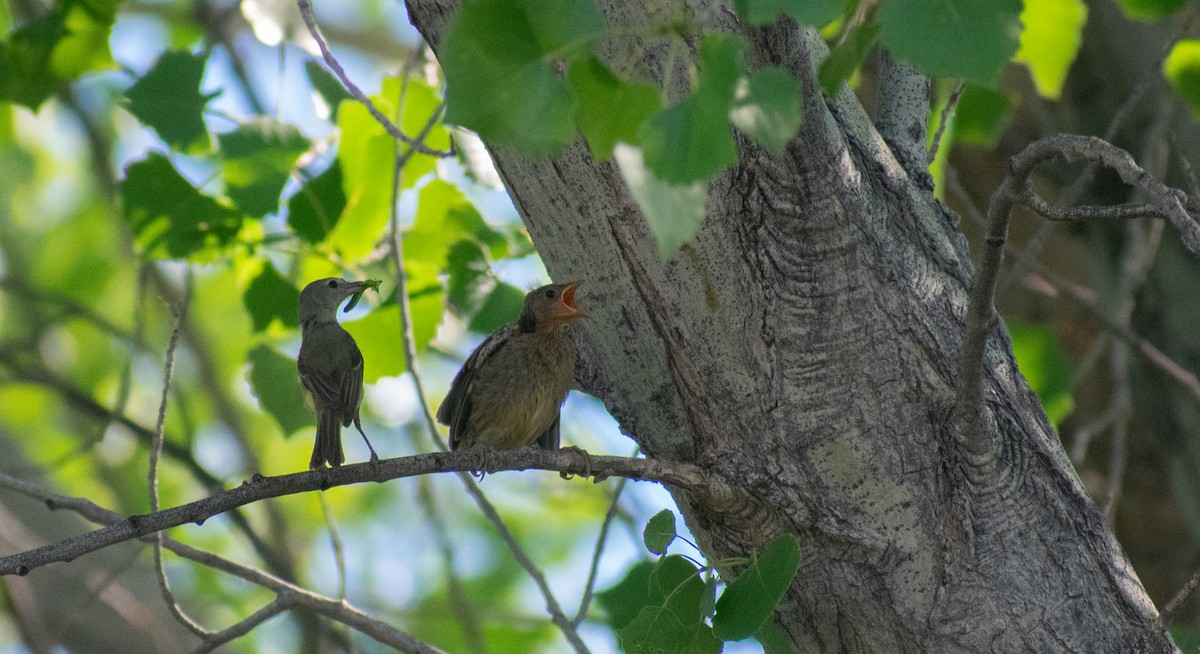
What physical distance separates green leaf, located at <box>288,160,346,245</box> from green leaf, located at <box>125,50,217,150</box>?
423 mm

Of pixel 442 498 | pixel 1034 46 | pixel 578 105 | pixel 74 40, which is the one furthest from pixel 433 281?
pixel 442 498

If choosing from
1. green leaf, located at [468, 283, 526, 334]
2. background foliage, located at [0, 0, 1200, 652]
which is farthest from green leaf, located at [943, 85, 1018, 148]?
green leaf, located at [468, 283, 526, 334]

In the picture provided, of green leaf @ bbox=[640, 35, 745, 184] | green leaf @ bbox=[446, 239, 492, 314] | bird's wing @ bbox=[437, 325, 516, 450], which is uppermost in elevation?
green leaf @ bbox=[446, 239, 492, 314]

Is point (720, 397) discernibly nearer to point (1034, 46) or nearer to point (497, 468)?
point (497, 468)

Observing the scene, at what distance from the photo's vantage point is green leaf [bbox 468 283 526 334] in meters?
3.93

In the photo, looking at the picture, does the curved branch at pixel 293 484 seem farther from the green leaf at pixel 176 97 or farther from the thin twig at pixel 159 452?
the green leaf at pixel 176 97

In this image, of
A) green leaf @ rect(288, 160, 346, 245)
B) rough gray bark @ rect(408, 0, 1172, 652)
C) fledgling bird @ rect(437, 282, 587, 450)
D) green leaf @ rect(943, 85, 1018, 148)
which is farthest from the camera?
green leaf @ rect(943, 85, 1018, 148)

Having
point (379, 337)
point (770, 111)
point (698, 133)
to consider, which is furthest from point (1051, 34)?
point (698, 133)

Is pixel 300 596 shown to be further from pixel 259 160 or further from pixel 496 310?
pixel 259 160

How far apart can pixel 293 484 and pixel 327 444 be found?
82 centimetres

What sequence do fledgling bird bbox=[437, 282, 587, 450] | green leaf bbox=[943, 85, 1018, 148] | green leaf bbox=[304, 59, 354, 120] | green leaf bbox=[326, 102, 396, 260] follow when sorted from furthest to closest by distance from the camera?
1. green leaf bbox=[943, 85, 1018, 148]
2. green leaf bbox=[304, 59, 354, 120]
3. green leaf bbox=[326, 102, 396, 260]
4. fledgling bird bbox=[437, 282, 587, 450]

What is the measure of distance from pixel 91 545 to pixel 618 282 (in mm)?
1148

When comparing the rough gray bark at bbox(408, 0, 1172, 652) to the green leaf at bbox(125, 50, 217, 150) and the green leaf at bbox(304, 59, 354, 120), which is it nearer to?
the green leaf at bbox(125, 50, 217, 150)

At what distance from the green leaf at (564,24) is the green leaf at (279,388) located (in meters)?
2.49
